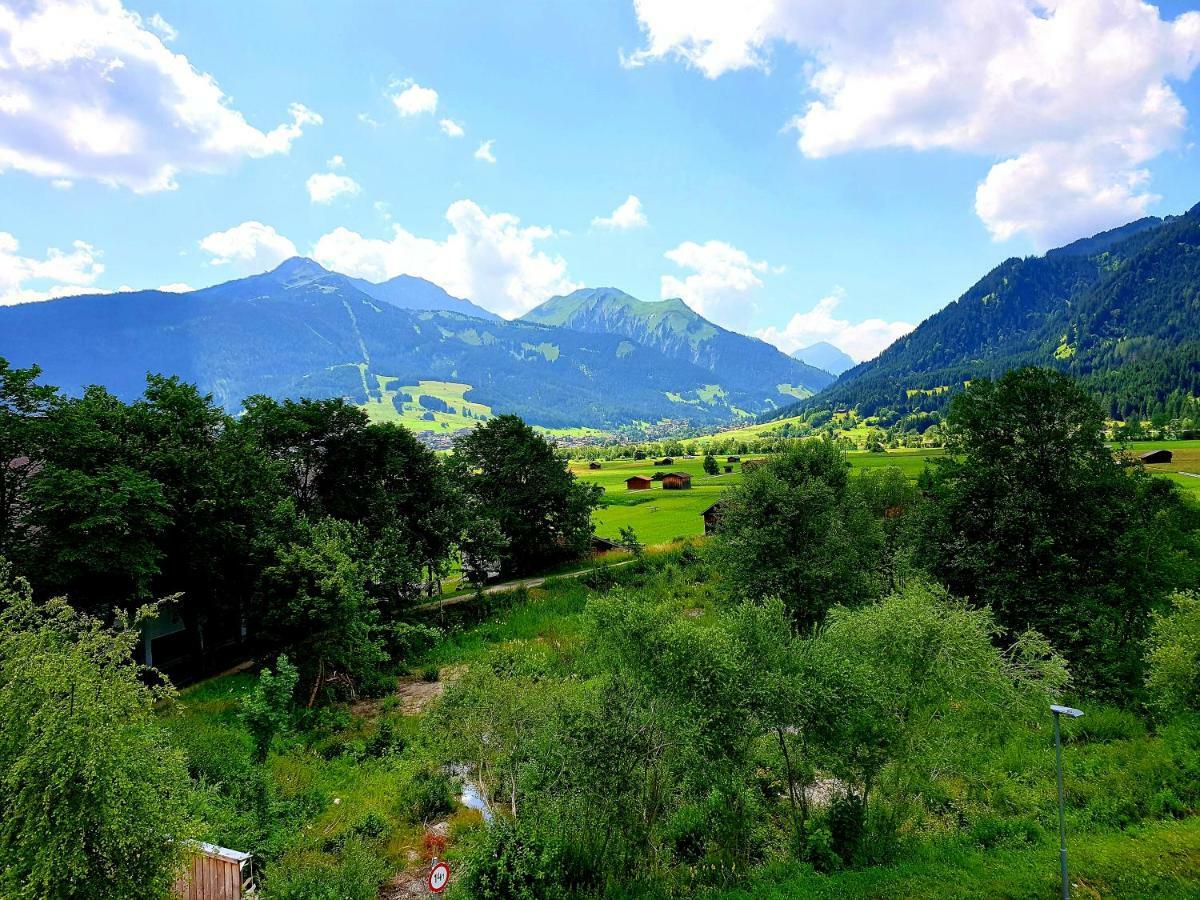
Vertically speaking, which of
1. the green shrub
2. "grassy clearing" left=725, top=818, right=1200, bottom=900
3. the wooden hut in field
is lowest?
the green shrub

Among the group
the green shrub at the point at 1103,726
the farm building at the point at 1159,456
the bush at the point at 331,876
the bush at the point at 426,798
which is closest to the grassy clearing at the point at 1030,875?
the green shrub at the point at 1103,726

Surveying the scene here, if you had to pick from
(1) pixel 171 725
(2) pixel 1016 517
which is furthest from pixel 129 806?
(2) pixel 1016 517

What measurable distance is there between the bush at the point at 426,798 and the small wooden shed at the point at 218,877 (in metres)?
6.95

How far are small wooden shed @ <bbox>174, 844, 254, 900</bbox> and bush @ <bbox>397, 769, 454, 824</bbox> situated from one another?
6.95 metres

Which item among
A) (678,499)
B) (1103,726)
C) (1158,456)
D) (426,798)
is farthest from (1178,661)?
(1158,456)

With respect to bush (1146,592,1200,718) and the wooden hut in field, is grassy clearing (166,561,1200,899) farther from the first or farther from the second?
the wooden hut in field

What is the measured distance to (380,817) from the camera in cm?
1931

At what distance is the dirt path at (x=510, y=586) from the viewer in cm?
4272

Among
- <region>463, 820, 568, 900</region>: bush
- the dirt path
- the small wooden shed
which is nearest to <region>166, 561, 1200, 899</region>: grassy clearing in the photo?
the small wooden shed

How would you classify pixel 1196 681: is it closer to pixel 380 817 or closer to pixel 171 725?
pixel 380 817

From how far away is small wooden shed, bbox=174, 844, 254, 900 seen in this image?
13453 mm

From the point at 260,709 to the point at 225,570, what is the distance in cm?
1400

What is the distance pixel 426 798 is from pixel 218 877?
7812 millimetres

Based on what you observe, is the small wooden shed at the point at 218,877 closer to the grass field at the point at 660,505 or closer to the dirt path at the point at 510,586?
the dirt path at the point at 510,586
